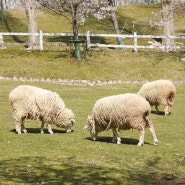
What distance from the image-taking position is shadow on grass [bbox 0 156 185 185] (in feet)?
33.1

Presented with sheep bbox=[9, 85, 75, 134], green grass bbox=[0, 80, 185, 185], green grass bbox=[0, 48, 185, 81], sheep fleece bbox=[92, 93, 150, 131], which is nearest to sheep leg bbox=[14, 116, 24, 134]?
sheep bbox=[9, 85, 75, 134]

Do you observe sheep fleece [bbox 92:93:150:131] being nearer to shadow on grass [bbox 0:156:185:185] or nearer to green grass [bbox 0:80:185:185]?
green grass [bbox 0:80:185:185]

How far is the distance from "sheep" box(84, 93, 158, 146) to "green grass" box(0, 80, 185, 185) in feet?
1.85

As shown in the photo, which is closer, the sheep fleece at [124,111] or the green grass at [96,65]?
the sheep fleece at [124,111]

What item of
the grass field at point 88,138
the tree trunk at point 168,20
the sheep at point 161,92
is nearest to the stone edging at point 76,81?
the grass field at point 88,138

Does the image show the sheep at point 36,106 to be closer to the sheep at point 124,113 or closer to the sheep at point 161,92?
the sheep at point 124,113

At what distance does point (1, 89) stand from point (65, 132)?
12298mm

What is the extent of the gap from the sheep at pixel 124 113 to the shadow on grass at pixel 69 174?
2072mm

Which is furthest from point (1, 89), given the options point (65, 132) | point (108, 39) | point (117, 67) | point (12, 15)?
point (12, 15)

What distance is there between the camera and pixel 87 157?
1253 centimetres

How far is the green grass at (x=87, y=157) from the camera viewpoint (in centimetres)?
1044

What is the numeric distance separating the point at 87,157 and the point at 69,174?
195 centimetres

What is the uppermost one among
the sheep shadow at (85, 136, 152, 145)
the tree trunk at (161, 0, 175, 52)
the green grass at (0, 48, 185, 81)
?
the tree trunk at (161, 0, 175, 52)

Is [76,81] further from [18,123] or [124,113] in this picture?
[124,113]
